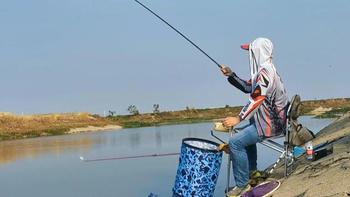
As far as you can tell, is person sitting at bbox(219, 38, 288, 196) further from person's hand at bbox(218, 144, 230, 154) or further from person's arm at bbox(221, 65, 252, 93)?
person's arm at bbox(221, 65, 252, 93)

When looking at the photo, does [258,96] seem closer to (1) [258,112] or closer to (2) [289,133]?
(1) [258,112]

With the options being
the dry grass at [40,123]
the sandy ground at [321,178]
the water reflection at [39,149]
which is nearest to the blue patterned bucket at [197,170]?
the sandy ground at [321,178]

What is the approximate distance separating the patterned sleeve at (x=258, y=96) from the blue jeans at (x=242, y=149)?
0.70ft

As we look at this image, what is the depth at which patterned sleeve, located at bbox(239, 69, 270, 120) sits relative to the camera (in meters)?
5.44

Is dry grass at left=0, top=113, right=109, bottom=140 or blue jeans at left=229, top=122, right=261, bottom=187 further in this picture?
dry grass at left=0, top=113, right=109, bottom=140

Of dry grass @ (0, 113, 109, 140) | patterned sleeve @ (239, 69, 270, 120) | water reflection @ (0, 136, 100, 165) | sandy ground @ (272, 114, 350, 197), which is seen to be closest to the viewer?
sandy ground @ (272, 114, 350, 197)

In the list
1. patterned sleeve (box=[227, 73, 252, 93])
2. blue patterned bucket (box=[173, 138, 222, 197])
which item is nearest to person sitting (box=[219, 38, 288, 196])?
blue patterned bucket (box=[173, 138, 222, 197])

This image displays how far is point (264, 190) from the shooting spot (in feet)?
17.2

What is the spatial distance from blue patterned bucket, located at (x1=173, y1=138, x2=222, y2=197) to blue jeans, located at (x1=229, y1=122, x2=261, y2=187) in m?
0.17

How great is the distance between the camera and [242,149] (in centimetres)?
567

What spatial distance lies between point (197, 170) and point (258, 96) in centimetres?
96

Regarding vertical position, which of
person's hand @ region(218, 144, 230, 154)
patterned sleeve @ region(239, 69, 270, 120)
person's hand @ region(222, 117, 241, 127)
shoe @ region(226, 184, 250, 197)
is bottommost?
shoe @ region(226, 184, 250, 197)

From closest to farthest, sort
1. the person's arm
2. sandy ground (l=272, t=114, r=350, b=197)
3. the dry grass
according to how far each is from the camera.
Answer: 1. sandy ground (l=272, t=114, r=350, b=197)
2. the person's arm
3. the dry grass

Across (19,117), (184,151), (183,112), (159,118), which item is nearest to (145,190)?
(184,151)
